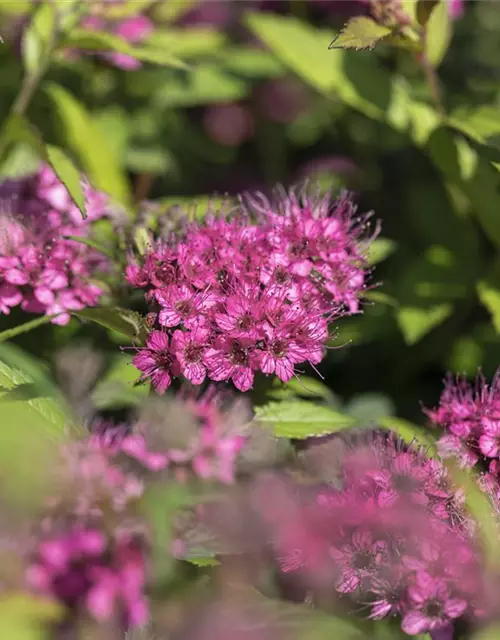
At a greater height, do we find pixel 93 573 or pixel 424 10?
pixel 424 10

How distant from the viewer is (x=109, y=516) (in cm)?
99

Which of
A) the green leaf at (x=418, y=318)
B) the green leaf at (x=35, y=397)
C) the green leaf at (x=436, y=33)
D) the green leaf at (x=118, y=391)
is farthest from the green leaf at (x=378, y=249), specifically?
the green leaf at (x=35, y=397)

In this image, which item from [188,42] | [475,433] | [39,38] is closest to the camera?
[475,433]

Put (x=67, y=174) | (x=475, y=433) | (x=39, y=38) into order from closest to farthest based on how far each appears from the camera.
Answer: (x=475, y=433) < (x=67, y=174) < (x=39, y=38)

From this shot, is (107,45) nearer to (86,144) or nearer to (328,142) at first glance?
(86,144)

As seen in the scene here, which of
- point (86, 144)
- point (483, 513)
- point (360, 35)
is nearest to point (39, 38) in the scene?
point (86, 144)

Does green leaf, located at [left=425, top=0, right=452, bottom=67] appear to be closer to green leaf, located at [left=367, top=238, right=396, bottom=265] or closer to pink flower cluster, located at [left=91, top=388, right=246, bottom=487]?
green leaf, located at [left=367, top=238, right=396, bottom=265]

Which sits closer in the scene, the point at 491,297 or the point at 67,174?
the point at 67,174

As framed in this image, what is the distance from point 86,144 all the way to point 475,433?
1.04m

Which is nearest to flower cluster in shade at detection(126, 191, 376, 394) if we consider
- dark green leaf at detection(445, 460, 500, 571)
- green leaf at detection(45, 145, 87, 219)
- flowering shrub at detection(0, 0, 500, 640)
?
flowering shrub at detection(0, 0, 500, 640)

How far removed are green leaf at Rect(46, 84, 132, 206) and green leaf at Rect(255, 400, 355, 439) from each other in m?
0.72

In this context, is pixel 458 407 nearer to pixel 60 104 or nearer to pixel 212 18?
pixel 60 104

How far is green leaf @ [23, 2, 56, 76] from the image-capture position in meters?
1.57

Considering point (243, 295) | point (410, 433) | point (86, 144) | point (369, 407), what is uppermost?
point (243, 295)
